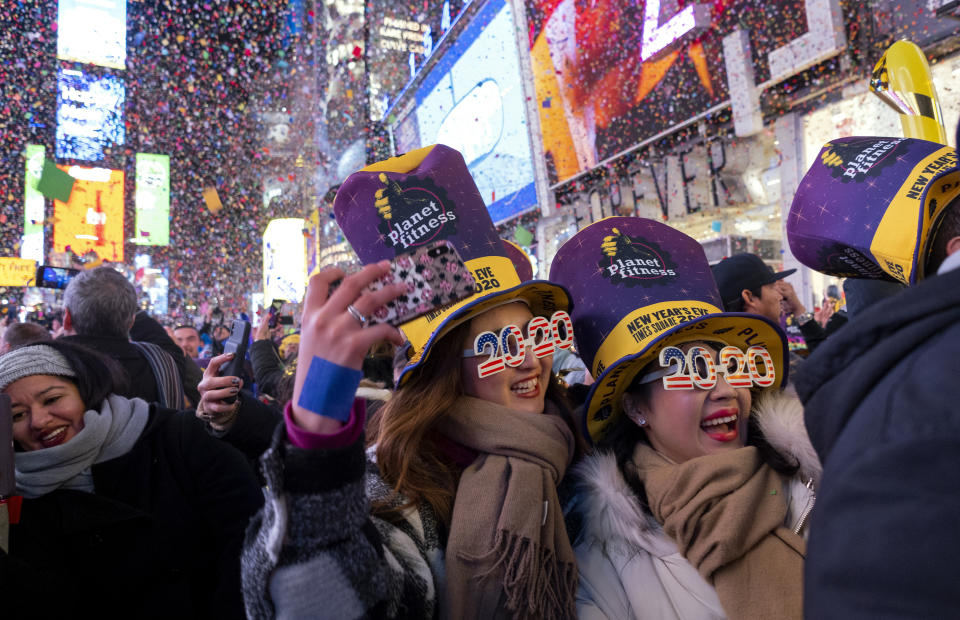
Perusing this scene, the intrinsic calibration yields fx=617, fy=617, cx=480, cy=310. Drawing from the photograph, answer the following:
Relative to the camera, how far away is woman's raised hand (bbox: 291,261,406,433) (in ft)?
3.59

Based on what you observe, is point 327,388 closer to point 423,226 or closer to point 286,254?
point 423,226

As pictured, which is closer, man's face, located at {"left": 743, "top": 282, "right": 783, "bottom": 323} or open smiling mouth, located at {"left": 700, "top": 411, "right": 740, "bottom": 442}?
open smiling mouth, located at {"left": 700, "top": 411, "right": 740, "bottom": 442}

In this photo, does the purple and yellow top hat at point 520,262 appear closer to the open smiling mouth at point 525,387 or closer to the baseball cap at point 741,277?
the open smiling mouth at point 525,387

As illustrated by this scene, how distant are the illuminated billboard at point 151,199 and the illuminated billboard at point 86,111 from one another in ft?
9.21

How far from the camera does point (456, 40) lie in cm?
1317

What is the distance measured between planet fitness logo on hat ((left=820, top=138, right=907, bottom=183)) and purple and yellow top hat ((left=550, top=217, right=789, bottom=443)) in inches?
20.8

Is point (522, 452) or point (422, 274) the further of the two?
point (522, 452)

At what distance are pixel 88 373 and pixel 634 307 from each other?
2057 mm

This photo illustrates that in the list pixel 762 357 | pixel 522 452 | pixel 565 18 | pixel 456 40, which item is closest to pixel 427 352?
pixel 522 452

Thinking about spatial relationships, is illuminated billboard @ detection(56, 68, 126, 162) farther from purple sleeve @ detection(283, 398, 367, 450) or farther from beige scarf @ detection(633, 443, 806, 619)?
beige scarf @ detection(633, 443, 806, 619)

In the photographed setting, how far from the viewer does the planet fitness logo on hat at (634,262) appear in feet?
7.10

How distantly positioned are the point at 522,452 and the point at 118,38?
1305 inches

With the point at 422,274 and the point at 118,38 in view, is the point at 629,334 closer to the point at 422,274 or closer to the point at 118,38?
the point at 422,274

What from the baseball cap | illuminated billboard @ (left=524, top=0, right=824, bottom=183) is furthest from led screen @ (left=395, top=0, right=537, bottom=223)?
the baseball cap
